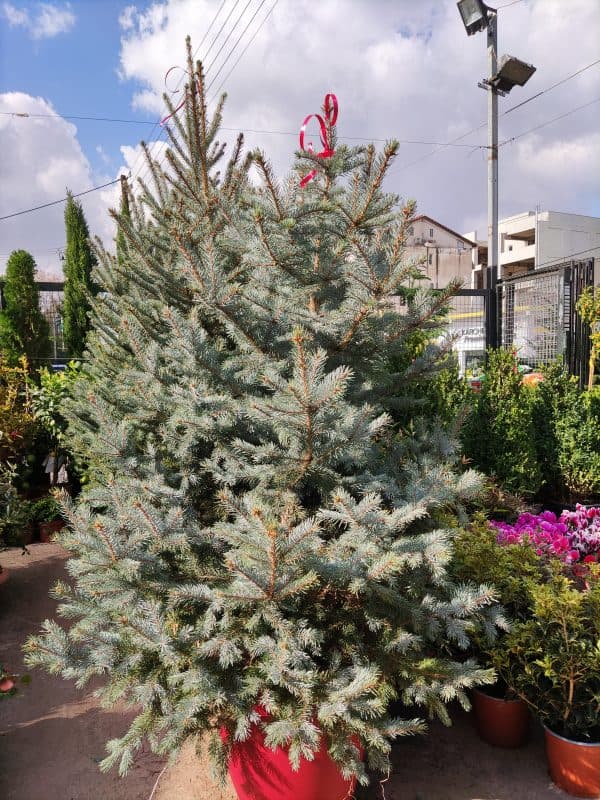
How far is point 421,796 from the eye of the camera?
7.57 ft

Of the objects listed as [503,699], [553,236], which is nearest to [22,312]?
[503,699]

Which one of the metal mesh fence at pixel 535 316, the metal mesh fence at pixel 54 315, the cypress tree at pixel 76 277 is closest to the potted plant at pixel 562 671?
the metal mesh fence at pixel 535 316

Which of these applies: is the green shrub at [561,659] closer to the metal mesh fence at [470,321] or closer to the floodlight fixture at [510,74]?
the metal mesh fence at [470,321]

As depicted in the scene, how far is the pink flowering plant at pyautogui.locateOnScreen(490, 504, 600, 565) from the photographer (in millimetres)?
3074

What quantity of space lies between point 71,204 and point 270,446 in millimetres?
7823

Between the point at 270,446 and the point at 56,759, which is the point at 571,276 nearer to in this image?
the point at 270,446

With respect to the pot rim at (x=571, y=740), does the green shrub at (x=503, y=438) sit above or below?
above

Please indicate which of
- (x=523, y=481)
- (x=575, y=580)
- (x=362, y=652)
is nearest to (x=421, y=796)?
(x=362, y=652)

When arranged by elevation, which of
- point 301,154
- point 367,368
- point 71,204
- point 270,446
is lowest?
point 270,446

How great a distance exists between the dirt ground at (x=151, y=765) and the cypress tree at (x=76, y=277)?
16.3ft

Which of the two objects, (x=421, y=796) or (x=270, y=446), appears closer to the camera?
(x=270, y=446)

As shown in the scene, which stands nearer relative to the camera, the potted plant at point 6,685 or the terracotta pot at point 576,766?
the terracotta pot at point 576,766

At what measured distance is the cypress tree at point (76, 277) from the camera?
24.5 feet

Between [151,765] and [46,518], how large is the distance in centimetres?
337
